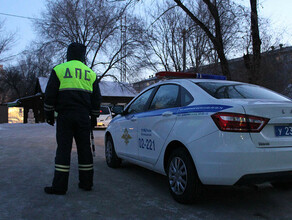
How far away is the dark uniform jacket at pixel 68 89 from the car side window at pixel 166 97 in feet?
3.32

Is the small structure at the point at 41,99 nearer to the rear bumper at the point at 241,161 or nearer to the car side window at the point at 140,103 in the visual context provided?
the car side window at the point at 140,103

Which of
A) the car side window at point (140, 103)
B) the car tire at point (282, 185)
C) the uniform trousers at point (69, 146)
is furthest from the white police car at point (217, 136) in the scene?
the uniform trousers at point (69, 146)

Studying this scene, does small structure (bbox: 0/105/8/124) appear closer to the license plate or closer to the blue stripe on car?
the blue stripe on car

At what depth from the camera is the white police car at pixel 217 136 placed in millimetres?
2793

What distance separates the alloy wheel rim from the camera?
330 cm

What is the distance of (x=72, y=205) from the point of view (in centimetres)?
328

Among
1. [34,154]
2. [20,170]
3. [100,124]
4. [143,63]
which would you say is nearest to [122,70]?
[143,63]

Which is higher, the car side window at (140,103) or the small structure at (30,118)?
the car side window at (140,103)

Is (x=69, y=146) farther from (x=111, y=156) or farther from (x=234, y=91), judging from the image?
(x=234, y=91)

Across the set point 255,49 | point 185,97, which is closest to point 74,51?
point 185,97

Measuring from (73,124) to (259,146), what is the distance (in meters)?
2.33

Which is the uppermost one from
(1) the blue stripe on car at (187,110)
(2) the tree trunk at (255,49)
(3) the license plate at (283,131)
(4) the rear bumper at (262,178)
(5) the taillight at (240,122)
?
(2) the tree trunk at (255,49)

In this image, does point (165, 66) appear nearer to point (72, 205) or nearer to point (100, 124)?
point (100, 124)

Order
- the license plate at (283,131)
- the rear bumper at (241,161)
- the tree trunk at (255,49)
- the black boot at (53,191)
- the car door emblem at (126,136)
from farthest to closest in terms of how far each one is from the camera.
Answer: the tree trunk at (255,49) → the car door emblem at (126,136) → the black boot at (53,191) → the license plate at (283,131) → the rear bumper at (241,161)
